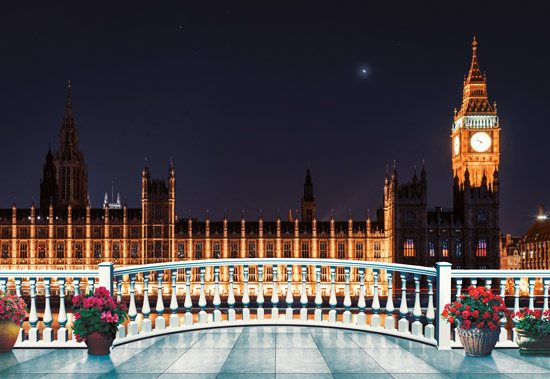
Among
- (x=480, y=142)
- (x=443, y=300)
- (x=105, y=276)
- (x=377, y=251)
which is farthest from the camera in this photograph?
(x=480, y=142)

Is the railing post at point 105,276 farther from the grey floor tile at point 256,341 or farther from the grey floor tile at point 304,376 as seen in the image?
the grey floor tile at point 304,376

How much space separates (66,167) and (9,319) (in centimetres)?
10316

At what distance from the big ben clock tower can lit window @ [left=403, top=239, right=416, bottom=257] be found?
6.61 m

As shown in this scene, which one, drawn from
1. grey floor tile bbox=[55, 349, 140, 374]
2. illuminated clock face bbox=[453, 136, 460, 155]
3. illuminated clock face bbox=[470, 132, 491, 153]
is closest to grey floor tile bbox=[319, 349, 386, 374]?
grey floor tile bbox=[55, 349, 140, 374]

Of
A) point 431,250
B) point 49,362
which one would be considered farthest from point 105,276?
point 431,250

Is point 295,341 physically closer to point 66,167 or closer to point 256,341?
point 256,341

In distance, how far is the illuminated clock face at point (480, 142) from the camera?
94.0 m

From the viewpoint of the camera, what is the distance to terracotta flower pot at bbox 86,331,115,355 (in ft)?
30.4

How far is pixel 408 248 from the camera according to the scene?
76.2 meters

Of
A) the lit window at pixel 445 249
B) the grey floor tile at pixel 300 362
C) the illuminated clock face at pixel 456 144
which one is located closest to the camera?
the grey floor tile at pixel 300 362

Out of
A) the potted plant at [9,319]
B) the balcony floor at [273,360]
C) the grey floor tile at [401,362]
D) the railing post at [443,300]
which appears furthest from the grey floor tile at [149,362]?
the railing post at [443,300]

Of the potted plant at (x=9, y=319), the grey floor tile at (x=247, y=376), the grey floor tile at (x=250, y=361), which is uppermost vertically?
the potted plant at (x=9, y=319)

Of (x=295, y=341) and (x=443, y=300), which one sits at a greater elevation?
(x=443, y=300)

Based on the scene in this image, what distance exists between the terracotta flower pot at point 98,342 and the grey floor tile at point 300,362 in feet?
8.57
